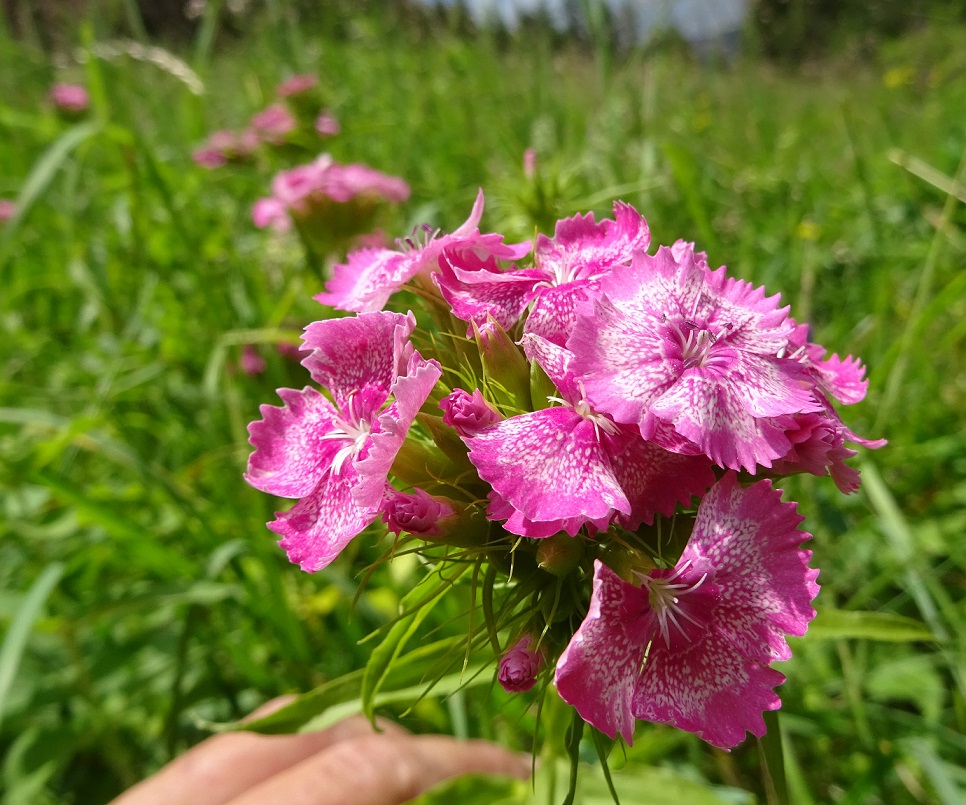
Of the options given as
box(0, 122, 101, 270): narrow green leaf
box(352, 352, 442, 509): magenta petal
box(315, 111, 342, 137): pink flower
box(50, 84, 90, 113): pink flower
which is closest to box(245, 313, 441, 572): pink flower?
box(352, 352, 442, 509): magenta petal

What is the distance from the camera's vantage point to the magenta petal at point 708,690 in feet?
2.40

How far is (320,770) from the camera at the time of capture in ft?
4.67

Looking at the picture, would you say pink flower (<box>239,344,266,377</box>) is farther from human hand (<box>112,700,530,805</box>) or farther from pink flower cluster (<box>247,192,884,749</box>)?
pink flower cluster (<box>247,192,884,749</box>)

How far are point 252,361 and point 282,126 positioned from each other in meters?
0.98

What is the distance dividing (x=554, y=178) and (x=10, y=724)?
5.92 feet

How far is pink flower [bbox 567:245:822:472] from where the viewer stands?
2.42 ft

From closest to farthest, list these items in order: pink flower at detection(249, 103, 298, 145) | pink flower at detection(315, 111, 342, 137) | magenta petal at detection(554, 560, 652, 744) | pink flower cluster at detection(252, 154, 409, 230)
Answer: magenta petal at detection(554, 560, 652, 744)
pink flower cluster at detection(252, 154, 409, 230)
pink flower at detection(249, 103, 298, 145)
pink flower at detection(315, 111, 342, 137)

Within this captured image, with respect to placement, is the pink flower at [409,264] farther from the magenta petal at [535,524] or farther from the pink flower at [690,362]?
the magenta petal at [535,524]

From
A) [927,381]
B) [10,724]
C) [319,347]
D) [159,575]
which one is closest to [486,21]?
[927,381]

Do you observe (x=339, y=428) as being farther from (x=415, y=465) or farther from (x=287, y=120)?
(x=287, y=120)

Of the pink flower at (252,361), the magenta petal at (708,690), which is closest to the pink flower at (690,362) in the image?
the magenta petal at (708,690)

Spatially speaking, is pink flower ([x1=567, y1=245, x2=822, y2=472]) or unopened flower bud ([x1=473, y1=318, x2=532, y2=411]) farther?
unopened flower bud ([x1=473, y1=318, x2=532, y2=411])

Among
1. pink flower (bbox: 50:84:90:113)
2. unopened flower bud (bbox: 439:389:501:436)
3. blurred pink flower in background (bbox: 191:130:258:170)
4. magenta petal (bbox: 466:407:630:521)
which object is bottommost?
pink flower (bbox: 50:84:90:113)

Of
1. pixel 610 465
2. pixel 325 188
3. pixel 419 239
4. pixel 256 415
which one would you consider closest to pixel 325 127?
pixel 325 188
